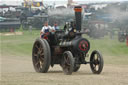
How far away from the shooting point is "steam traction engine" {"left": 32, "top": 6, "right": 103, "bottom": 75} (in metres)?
10.8

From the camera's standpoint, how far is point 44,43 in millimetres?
11602

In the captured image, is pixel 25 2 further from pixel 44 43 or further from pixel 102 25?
pixel 44 43

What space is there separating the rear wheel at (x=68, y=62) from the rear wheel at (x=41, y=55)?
544 millimetres

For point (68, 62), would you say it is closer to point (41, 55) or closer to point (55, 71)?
point (41, 55)

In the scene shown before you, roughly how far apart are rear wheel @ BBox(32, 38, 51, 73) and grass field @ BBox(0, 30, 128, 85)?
0.84ft

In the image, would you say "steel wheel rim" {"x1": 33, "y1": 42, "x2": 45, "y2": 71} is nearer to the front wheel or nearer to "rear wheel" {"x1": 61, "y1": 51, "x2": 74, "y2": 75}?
"rear wheel" {"x1": 61, "y1": 51, "x2": 74, "y2": 75}

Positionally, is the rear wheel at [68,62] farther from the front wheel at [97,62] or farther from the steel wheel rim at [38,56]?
the steel wheel rim at [38,56]

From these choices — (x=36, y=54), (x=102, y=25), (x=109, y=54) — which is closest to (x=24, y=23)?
(x=102, y=25)

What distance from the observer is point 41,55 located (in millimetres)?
11922

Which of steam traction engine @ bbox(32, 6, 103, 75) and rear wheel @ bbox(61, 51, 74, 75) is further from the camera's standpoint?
steam traction engine @ bbox(32, 6, 103, 75)

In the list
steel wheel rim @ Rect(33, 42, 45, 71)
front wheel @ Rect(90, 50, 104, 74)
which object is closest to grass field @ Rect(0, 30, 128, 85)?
front wheel @ Rect(90, 50, 104, 74)

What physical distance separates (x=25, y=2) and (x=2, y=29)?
14.1 m

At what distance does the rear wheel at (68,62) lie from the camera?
10.4 metres

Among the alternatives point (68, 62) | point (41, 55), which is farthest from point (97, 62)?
point (41, 55)
